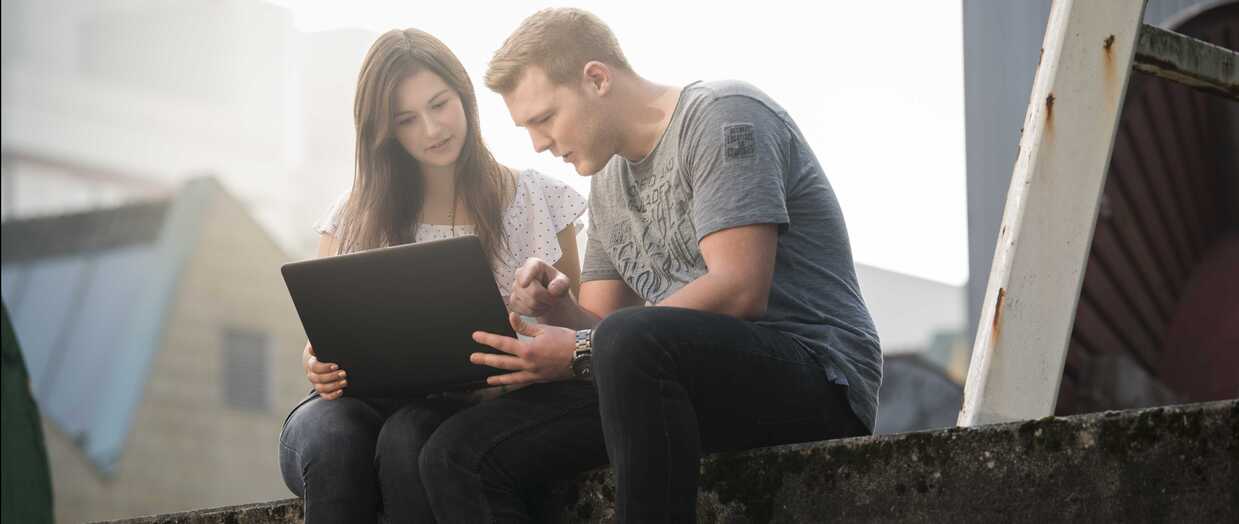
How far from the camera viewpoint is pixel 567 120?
77.4 inches

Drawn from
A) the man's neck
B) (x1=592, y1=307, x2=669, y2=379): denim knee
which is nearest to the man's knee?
(x1=592, y1=307, x2=669, y2=379): denim knee

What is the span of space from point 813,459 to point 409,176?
1129 mm

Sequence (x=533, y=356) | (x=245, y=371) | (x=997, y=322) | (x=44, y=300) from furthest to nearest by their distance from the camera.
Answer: (x=245, y=371) < (x=44, y=300) < (x=533, y=356) < (x=997, y=322)

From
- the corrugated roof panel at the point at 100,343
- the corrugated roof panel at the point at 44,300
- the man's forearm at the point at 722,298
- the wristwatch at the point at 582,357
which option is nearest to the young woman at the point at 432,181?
the wristwatch at the point at 582,357

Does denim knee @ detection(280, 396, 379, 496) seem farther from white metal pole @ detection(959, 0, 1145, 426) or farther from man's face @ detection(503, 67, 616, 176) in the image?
white metal pole @ detection(959, 0, 1145, 426)

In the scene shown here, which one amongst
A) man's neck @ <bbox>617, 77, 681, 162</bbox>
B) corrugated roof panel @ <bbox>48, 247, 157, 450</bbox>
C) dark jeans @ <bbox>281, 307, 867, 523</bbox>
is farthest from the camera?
corrugated roof panel @ <bbox>48, 247, 157, 450</bbox>

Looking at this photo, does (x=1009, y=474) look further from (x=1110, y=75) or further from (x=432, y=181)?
(x=432, y=181)

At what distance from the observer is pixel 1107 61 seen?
5.34 feet

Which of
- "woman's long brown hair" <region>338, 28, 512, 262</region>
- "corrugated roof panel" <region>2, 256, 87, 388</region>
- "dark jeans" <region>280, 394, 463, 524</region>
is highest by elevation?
"woman's long brown hair" <region>338, 28, 512, 262</region>

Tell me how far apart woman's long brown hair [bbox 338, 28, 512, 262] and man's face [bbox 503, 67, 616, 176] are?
0.31 meters

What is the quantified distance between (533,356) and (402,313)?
0.66ft

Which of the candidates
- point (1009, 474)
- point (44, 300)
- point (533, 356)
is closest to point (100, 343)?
point (44, 300)

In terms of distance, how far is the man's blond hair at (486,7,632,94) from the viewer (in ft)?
6.48

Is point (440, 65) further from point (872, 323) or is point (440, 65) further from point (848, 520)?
point (848, 520)
